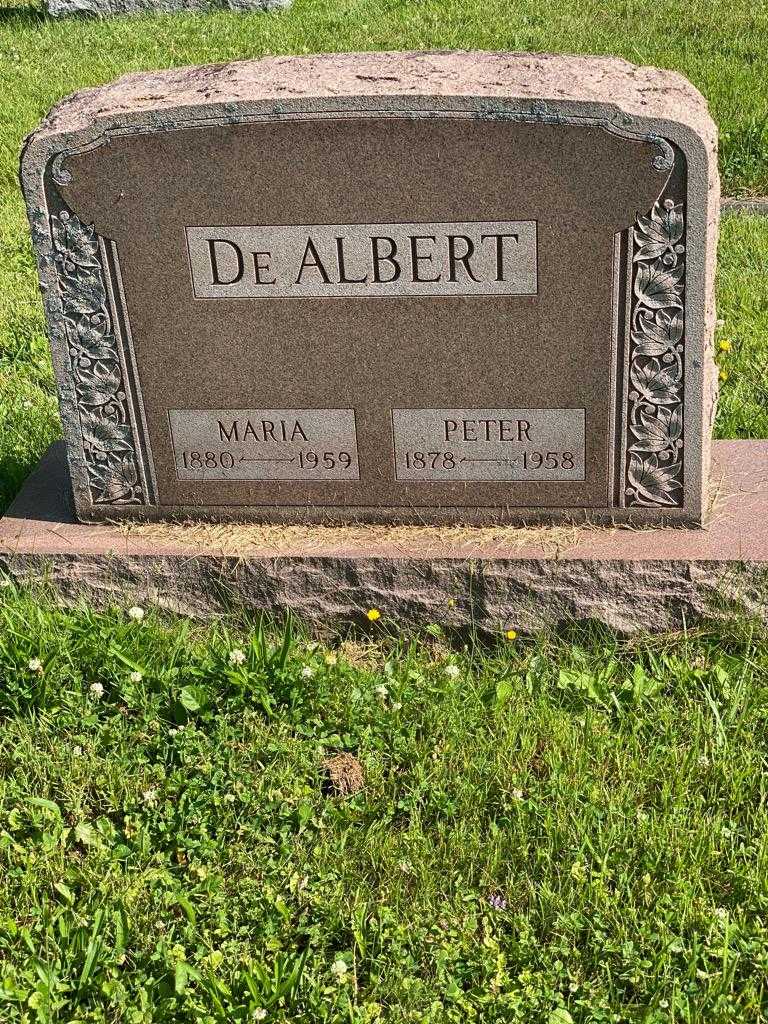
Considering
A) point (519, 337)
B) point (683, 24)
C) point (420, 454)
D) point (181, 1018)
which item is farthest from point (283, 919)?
point (683, 24)

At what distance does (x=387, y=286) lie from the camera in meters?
3.33

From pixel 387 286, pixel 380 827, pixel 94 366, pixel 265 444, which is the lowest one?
pixel 380 827

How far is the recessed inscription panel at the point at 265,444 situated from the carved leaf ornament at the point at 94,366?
164mm

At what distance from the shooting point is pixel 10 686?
314 cm

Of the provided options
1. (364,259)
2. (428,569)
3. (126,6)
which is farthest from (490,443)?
(126,6)

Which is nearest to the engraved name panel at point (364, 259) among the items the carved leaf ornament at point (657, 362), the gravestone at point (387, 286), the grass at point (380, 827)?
the gravestone at point (387, 286)

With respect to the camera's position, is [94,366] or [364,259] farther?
[94,366]

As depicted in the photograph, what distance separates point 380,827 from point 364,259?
1.49 meters

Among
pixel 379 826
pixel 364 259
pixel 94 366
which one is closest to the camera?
pixel 379 826

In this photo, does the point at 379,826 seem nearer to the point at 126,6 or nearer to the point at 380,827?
the point at 380,827

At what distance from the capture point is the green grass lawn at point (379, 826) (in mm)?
2412

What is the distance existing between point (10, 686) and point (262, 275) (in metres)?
1.27

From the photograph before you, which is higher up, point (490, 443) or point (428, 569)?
point (490, 443)

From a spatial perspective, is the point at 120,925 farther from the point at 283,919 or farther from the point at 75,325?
the point at 75,325
